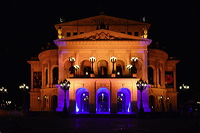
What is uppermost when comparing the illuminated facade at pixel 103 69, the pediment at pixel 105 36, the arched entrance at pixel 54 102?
the pediment at pixel 105 36

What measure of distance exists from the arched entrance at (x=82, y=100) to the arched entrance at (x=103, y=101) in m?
2.21

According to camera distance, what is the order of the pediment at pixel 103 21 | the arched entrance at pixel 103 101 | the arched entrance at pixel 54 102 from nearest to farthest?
the arched entrance at pixel 103 101 → the pediment at pixel 103 21 → the arched entrance at pixel 54 102

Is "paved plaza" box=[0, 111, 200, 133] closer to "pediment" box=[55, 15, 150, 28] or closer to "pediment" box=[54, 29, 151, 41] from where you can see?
"pediment" box=[54, 29, 151, 41]

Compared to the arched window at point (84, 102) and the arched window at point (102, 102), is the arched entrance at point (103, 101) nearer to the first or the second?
the arched window at point (102, 102)

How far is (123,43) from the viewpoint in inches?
2611

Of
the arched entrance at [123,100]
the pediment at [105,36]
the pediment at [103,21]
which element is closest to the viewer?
the arched entrance at [123,100]

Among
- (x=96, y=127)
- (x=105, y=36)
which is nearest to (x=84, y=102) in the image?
(x=105, y=36)

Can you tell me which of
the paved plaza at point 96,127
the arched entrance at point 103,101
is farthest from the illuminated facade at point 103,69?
the paved plaza at point 96,127

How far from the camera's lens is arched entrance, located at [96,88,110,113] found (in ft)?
210

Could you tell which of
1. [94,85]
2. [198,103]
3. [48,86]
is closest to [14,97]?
[48,86]

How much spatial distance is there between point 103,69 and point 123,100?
6.81 meters

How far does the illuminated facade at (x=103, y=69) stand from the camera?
62969 millimetres

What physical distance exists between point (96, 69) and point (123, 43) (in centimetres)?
657

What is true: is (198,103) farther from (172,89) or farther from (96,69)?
(96,69)
